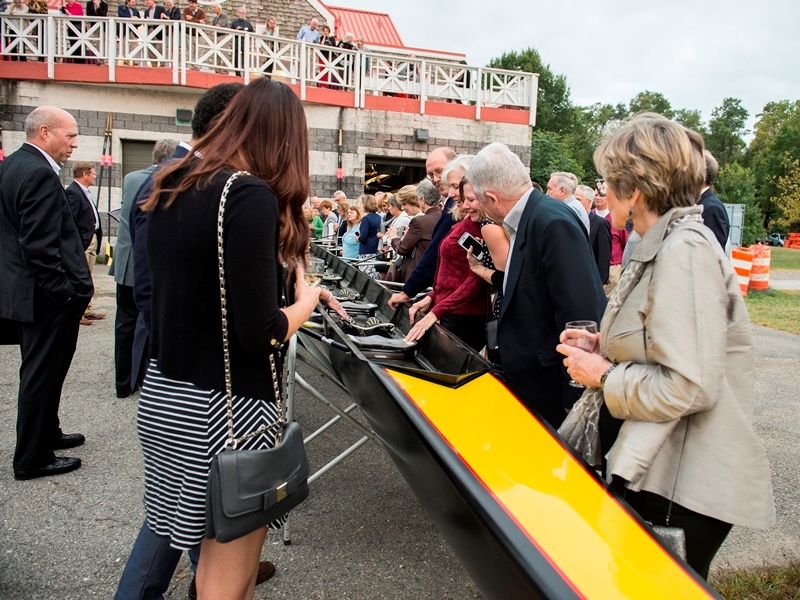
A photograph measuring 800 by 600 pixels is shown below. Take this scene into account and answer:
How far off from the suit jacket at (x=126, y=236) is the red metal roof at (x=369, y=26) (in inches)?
980

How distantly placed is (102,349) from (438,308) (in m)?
4.80

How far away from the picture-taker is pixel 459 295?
12.9 ft

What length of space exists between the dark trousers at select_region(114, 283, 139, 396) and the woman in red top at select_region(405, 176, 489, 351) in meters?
2.71

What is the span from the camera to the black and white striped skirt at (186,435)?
1.73 m

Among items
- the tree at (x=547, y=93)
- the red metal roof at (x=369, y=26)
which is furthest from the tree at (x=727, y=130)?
the red metal roof at (x=369, y=26)

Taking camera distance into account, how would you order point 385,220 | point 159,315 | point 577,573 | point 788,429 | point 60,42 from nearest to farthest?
point 577,573 < point 159,315 < point 788,429 < point 385,220 < point 60,42

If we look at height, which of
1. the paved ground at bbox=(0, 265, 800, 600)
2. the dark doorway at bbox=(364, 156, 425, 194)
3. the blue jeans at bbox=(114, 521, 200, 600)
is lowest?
the paved ground at bbox=(0, 265, 800, 600)

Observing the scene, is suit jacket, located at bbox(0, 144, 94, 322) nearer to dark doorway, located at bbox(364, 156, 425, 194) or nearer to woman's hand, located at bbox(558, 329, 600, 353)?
woman's hand, located at bbox(558, 329, 600, 353)

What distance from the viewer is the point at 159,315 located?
1.76 metres

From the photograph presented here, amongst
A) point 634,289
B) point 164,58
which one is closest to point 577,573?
point 634,289

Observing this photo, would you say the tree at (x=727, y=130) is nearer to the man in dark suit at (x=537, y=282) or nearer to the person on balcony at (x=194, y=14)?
the person on balcony at (x=194, y=14)

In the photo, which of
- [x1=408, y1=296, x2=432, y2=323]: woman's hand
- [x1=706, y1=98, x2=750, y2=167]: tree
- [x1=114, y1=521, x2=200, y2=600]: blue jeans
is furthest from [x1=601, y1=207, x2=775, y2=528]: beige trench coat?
[x1=706, y1=98, x2=750, y2=167]: tree

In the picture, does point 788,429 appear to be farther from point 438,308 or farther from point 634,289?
point 634,289

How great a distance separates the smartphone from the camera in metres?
3.76
